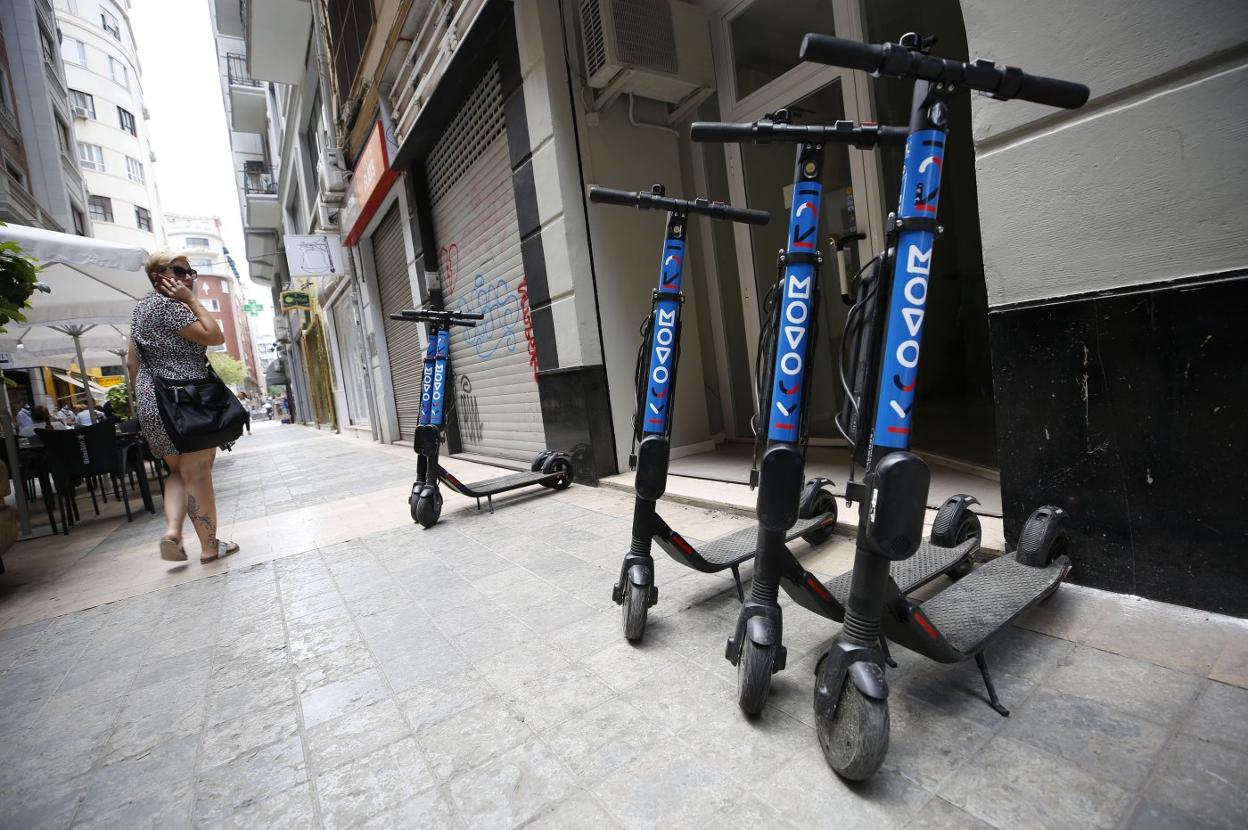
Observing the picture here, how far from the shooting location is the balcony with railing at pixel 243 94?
72.5 ft

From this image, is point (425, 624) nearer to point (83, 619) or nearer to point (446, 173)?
point (83, 619)

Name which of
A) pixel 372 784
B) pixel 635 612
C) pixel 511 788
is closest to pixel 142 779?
pixel 372 784

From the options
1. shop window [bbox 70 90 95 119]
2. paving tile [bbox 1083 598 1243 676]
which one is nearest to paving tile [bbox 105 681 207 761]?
paving tile [bbox 1083 598 1243 676]

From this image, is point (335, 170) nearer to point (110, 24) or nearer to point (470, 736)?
point (470, 736)

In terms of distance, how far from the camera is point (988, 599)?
1.83 metres

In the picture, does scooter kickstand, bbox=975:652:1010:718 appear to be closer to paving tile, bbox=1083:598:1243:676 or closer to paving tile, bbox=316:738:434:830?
paving tile, bbox=1083:598:1243:676

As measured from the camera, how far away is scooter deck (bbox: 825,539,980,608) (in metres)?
1.95

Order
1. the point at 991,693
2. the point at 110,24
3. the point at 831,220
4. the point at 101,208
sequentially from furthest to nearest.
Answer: the point at 110,24 → the point at 101,208 → the point at 831,220 → the point at 991,693

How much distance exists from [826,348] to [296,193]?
74.1 ft

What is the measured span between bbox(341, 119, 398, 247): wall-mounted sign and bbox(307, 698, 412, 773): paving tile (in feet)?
27.7

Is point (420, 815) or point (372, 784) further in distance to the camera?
point (372, 784)

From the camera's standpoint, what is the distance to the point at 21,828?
1584 millimetres

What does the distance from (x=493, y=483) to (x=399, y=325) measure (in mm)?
7512

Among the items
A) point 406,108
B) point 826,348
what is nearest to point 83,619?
point 826,348
